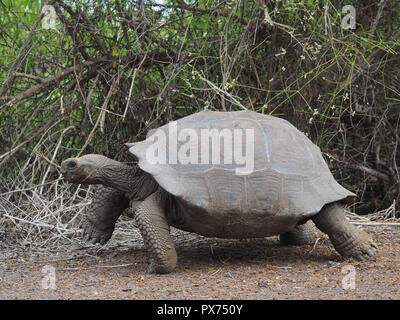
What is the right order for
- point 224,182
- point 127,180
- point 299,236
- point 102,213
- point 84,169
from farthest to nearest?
point 299,236 → point 102,213 → point 127,180 → point 84,169 → point 224,182

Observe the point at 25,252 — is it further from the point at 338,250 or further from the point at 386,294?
the point at 386,294

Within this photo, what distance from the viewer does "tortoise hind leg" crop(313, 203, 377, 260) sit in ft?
11.7

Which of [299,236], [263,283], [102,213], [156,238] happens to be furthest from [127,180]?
[299,236]

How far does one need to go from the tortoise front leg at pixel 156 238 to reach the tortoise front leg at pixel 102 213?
1.72 ft

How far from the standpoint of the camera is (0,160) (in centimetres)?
481

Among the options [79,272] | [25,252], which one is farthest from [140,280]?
[25,252]

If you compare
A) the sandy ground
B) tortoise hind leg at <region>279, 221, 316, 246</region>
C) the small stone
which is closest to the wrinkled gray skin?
the sandy ground

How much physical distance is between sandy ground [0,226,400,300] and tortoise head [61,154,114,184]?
0.57m

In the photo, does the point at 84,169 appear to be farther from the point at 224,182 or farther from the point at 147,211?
the point at 224,182

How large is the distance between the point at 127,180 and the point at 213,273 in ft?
2.78

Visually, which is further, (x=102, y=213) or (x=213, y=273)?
(x=102, y=213)

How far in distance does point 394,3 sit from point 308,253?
2.80 m

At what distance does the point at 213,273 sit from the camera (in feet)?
10.8

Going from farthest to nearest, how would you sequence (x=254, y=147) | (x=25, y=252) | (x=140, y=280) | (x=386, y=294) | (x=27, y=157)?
(x=27, y=157) → (x=25, y=252) → (x=254, y=147) → (x=140, y=280) → (x=386, y=294)
